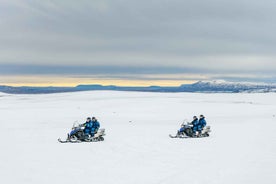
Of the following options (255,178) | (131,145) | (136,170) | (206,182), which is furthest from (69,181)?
(131,145)

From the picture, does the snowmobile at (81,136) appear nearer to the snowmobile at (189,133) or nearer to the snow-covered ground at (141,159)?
the snow-covered ground at (141,159)

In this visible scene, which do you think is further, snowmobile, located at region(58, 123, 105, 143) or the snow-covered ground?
snowmobile, located at region(58, 123, 105, 143)

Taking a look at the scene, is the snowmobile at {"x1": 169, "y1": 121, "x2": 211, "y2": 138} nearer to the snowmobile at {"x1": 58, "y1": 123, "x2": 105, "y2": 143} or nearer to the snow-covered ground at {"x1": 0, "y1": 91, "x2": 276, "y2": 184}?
the snow-covered ground at {"x1": 0, "y1": 91, "x2": 276, "y2": 184}

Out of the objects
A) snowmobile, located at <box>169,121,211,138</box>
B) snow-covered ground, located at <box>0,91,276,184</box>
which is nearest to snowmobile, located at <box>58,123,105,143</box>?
snow-covered ground, located at <box>0,91,276,184</box>

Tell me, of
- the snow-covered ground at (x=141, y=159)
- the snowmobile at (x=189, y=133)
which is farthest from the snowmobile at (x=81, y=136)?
the snowmobile at (x=189, y=133)

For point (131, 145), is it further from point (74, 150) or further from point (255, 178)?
point (255, 178)

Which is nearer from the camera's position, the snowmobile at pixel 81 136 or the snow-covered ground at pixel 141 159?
the snow-covered ground at pixel 141 159

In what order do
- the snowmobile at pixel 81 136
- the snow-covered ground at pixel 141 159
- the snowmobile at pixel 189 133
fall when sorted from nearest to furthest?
the snow-covered ground at pixel 141 159, the snowmobile at pixel 81 136, the snowmobile at pixel 189 133

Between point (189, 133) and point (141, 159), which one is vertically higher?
point (189, 133)

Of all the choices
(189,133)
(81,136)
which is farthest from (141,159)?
(189,133)

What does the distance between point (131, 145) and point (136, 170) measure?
5.80 m

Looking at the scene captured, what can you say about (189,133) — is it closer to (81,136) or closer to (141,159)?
(81,136)

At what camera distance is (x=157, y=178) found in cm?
1262

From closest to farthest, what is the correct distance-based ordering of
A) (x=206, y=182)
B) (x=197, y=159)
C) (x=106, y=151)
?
(x=206, y=182), (x=197, y=159), (x=106, y=151)
